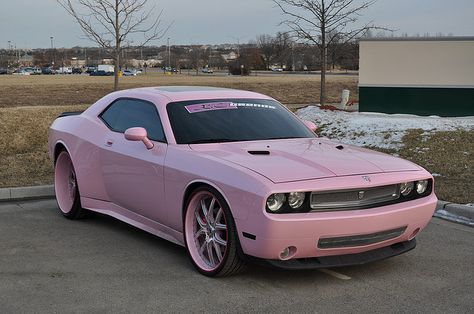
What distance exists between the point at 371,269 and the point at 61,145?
3.89 meters

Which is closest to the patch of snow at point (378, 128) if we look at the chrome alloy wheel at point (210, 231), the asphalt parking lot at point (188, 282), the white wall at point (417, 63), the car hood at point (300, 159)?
the white wall at point (417, 63)

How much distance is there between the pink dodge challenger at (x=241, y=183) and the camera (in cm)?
407

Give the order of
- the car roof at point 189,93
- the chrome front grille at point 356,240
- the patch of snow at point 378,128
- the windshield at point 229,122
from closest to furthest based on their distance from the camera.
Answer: the chrome front grille at point 356,240 → the windshield at point 229,122 → the car roof at point 189,93 → the patch of snow at point 378,128

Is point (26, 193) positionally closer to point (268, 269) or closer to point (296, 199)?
point (268, 269)

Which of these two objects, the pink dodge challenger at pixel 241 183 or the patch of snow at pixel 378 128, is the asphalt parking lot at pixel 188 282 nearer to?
the pink dodge challenger at pixel 241 183

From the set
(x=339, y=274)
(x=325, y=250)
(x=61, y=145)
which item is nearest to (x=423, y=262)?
(x=339, y=274)

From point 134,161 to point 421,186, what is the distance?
2.51 m

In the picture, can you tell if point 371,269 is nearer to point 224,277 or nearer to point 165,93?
point 224,277

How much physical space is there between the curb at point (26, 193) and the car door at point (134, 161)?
7.12 ft

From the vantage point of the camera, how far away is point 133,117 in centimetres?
581

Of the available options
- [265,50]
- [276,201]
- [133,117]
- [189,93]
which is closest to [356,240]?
[276,201]

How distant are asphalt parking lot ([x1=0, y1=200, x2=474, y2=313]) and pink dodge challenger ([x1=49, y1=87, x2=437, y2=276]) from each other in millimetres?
226

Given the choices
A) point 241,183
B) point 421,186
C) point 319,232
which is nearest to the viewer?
point 319,232

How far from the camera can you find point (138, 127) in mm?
5406
